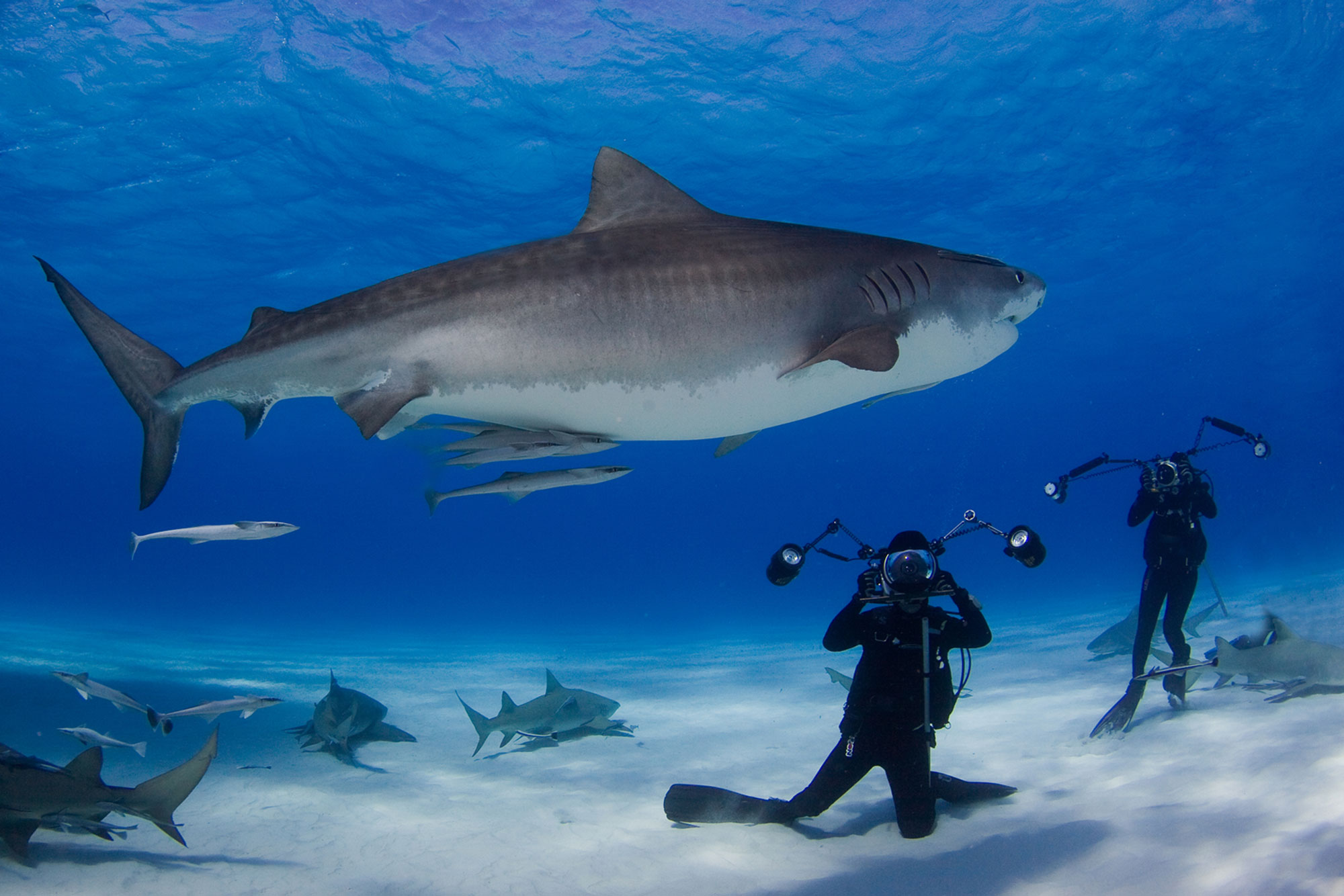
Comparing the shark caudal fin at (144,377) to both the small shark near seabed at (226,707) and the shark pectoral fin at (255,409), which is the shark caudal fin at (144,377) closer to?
the shark pectoral fin at (255,409)

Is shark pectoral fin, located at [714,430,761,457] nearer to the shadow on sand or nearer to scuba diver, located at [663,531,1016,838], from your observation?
scuba diver, located at [663,531,1016,838]

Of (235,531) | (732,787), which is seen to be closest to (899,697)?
(732,787)

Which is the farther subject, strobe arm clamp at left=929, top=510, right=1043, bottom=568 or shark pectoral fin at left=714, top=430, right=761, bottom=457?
strobe arm clamp at left=929, top=510, right=1043, bottom=568

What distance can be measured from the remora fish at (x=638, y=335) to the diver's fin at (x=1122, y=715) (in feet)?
15.5

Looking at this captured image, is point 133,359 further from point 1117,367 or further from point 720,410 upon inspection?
point 1117,367

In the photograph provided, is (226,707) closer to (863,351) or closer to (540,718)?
(540,718)

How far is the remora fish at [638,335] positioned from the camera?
7.72ft

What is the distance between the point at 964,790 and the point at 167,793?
480 cm

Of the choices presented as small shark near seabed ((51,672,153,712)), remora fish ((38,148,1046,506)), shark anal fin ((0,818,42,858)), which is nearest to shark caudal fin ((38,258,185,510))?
remora fish ((38,148,1046,506))

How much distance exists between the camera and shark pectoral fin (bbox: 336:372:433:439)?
2408 millimetres

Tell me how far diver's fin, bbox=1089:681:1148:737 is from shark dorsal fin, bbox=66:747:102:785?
714 centimetres

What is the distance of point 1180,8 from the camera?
586 inches

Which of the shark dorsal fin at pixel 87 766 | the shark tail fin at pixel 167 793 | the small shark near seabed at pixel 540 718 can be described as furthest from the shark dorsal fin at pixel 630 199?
the small shark near seabed at pixel 540 718

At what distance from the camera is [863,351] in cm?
228
